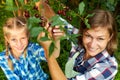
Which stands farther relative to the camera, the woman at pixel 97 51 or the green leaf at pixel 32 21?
the woman at pixel 97 51

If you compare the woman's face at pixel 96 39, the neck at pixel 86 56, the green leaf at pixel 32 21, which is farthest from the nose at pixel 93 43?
the green leaf at pixel 32 21

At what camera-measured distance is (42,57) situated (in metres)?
2.75

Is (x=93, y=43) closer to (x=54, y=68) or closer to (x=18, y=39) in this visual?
(x=54, y=68)

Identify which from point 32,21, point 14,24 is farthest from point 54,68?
point 32,21

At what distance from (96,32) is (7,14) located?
94.6 inches

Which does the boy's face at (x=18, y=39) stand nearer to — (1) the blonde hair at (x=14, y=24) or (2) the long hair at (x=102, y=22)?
(1) the blonde hair at (x=14, y=24)

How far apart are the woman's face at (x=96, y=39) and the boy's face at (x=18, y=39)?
0.43 meters

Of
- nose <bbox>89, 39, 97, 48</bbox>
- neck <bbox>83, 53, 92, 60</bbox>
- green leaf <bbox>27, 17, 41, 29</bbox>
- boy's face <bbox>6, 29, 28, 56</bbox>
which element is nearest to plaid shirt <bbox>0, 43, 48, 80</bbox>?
boy's face <bbox>6, 29, 28, 56</bbox>

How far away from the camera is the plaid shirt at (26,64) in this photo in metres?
2.68

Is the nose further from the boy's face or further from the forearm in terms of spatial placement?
Result: the boy's face

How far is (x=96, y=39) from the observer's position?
7.95 ft

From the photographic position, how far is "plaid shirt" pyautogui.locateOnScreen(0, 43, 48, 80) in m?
2.68

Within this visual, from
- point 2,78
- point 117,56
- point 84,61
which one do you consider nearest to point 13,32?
point 84,61

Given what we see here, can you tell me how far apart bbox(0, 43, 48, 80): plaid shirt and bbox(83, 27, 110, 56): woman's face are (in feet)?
1.34
